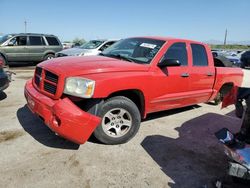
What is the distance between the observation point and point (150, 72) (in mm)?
4570

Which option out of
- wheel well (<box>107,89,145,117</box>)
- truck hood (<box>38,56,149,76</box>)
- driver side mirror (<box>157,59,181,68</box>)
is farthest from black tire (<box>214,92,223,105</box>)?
truck hood (<box>38,56,149,76</box>)

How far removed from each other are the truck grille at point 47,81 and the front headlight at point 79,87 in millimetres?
213

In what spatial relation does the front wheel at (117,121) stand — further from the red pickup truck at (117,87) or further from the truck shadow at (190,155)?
the truck shadow at (190,155)

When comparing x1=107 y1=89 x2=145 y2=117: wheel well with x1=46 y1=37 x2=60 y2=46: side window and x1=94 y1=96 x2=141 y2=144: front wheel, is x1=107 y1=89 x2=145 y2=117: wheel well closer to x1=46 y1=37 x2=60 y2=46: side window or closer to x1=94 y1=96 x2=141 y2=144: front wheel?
x1=94 y1=96 x2=141 y2=144: front wheel

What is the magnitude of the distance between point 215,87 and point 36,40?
429 inches

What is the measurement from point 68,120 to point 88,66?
0.93 meters

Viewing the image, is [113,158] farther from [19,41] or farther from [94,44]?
[19,41]

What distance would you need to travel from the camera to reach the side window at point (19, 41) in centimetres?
1372

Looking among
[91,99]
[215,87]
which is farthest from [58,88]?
[215,87]

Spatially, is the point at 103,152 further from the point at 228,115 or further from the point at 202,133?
the point at 228,115

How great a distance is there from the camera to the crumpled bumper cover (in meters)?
3.65

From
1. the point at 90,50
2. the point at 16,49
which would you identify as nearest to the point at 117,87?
the point at 90,50

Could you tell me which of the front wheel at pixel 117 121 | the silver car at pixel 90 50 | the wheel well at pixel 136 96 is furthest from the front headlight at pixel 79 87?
the silver car at pixel 90 50

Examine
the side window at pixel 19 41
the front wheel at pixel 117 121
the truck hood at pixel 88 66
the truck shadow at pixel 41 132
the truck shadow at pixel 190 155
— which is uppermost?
the truck hood at pixel 88 66
